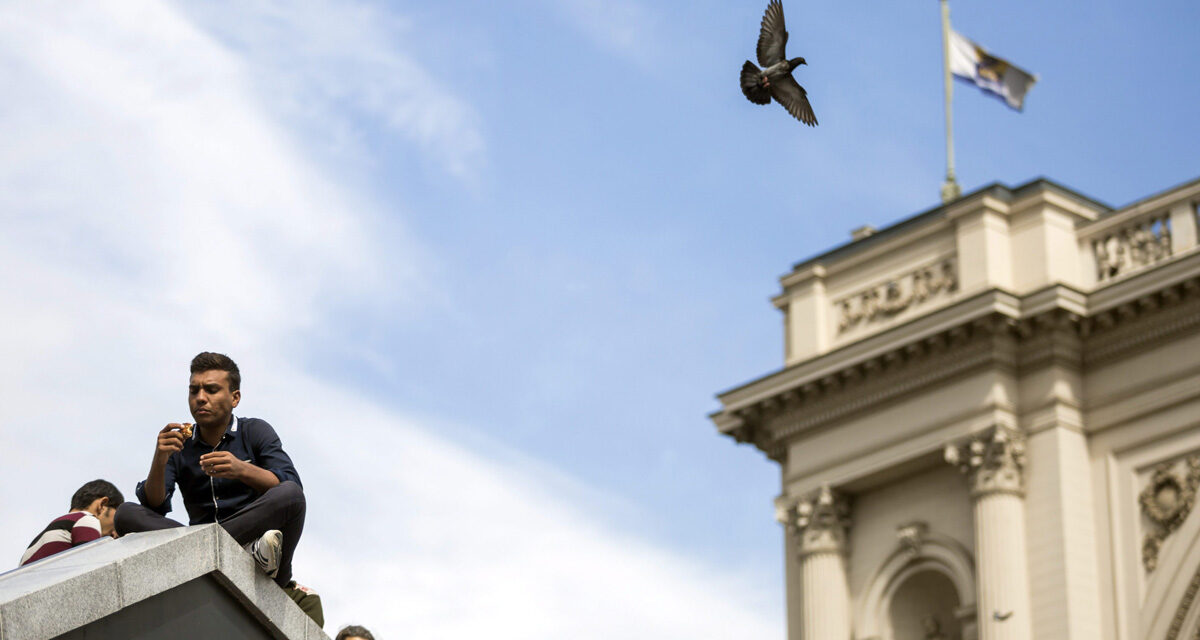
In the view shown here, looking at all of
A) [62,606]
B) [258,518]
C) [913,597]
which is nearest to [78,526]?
[258,518]

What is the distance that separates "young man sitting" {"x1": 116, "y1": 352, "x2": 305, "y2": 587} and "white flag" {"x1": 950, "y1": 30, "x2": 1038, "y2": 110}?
1209 inches

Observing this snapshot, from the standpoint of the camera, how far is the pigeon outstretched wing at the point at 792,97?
1584cm

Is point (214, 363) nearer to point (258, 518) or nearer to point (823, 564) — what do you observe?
point (258, 518)

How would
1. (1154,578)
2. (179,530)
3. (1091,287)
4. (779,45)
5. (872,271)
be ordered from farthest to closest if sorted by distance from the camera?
(872,271), (1091,287), (1154,578), (779,45), (179,530)

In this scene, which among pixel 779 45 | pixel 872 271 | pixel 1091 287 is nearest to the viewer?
pixel 779 45

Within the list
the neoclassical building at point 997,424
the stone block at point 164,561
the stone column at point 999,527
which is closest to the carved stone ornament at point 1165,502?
the neoclassical building at point 997,424

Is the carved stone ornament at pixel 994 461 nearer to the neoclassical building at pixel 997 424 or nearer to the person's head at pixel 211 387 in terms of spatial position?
the neoclassical building at pixel 997 424

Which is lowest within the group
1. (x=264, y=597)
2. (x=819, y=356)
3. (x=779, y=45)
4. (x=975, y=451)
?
(x=264, y=597)

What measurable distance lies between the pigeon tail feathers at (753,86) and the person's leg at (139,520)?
22.3 feet

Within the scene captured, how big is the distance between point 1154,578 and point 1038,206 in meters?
5.90

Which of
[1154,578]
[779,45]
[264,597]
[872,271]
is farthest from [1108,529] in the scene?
[264,597]

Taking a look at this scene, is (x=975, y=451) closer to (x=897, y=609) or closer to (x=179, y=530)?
(x=897, y=609)

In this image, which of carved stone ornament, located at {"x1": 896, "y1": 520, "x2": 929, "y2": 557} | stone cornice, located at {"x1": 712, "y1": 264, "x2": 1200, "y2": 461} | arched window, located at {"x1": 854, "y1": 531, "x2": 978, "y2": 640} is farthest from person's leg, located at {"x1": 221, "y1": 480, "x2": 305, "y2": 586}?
carved stone ornament, located at {"x1": 896, "y1": 520, "x2": 929, "y2": 557}

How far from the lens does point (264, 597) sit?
10094mm
